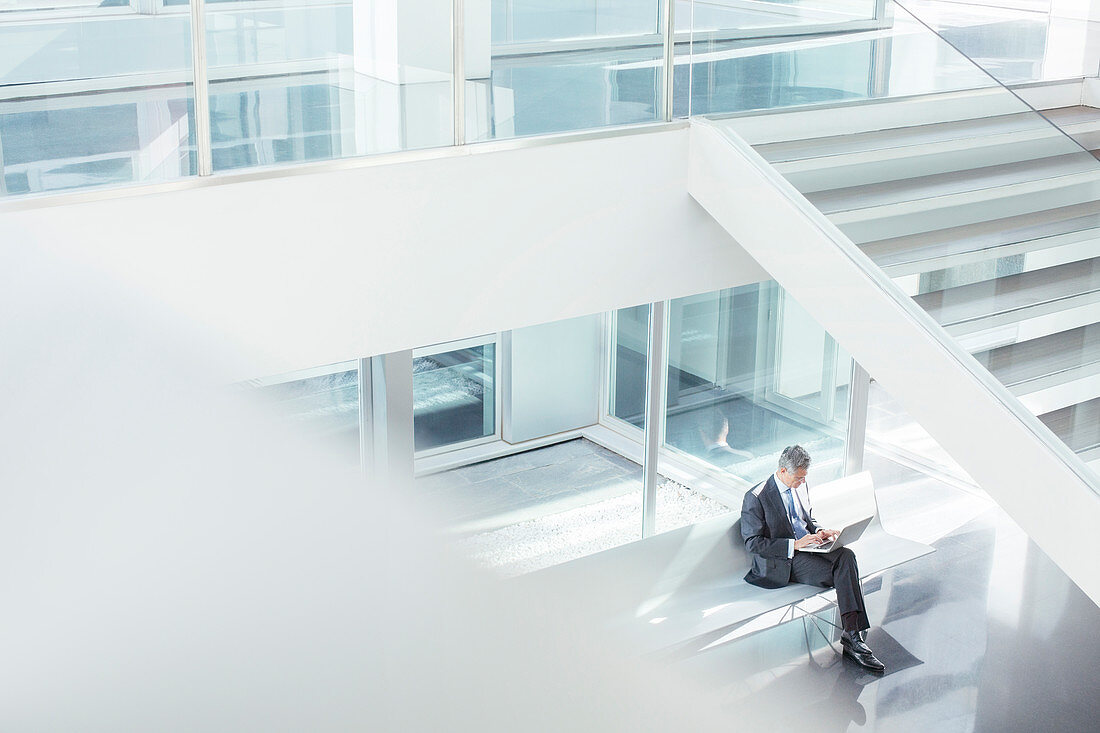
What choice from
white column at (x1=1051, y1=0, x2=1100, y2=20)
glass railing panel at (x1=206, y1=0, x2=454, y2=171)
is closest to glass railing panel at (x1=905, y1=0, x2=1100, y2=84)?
white column at (x1=1051, y1=0, x2=1100, y2=20)

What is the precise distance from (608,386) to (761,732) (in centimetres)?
628

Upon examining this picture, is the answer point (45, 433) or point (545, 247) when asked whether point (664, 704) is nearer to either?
point (45, 433)

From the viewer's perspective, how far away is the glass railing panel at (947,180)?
2996 mm

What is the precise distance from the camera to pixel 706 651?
17.7 ft

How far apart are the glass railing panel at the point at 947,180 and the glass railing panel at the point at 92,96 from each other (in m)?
2.13

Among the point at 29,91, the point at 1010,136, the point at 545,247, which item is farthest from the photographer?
→ the point at 545,247

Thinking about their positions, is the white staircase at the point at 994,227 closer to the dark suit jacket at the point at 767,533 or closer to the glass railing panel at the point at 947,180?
the glass railing panel at the point at 947,180

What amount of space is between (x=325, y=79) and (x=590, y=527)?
334cm

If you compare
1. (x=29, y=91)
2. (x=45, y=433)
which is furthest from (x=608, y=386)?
(x=45, y=433)

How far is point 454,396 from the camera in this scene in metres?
6.08

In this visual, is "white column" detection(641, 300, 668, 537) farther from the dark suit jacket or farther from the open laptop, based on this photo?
the open laptop

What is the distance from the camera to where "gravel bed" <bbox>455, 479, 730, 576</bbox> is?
19.7 ft

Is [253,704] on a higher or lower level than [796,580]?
higher

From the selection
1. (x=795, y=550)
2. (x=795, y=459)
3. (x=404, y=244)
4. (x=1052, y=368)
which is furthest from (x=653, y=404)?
(x=1052, y=368)
